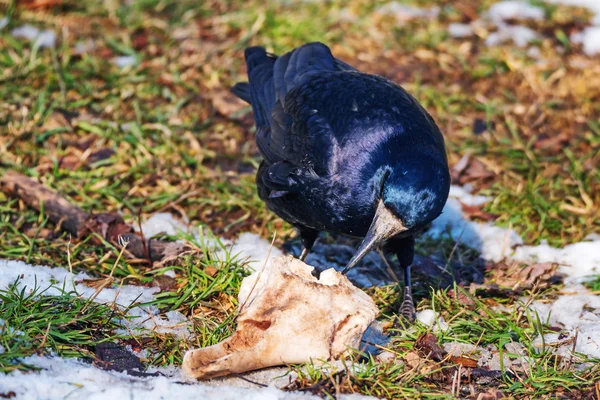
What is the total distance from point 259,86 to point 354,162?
1439 mm

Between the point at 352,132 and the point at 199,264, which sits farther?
the point at 199,264

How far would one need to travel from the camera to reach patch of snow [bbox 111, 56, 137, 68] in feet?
21.1

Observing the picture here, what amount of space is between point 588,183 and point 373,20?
2.75 metres

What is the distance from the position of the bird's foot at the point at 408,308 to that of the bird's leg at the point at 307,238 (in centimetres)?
64

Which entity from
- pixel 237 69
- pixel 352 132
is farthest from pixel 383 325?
pixel 237 69

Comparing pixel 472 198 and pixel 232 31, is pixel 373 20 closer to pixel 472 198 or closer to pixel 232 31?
pixel 232 31

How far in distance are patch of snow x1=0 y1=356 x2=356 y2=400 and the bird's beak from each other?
2.56 feet

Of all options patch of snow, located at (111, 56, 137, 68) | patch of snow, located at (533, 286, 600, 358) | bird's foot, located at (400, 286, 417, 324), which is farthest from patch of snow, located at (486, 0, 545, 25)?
bird's foot, located at (400, 286, 417, 324)

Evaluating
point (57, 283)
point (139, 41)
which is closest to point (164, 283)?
point (57, 283)

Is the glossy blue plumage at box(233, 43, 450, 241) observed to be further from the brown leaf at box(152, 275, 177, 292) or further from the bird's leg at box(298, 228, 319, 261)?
the brown leaf at box(152, 275, 177, 292)

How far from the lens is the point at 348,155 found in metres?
3.87

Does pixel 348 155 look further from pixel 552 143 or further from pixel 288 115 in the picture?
pixel 552 143

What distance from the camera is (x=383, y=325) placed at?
3957 millimetres

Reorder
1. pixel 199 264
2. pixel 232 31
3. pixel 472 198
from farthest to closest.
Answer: pixel 232 31 → pixel 472 198 → pixel 199 264
